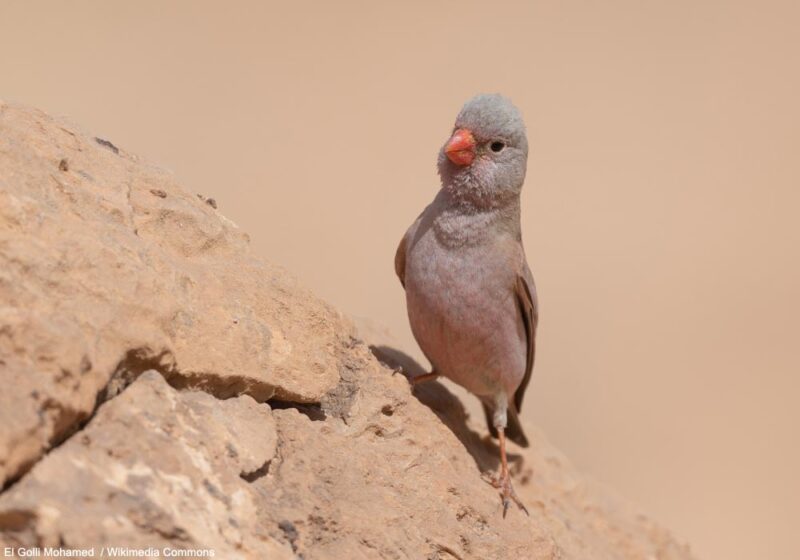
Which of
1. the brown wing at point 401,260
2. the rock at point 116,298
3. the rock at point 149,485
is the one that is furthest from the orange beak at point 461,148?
the rock at point 149,485

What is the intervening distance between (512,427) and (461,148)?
1.89m

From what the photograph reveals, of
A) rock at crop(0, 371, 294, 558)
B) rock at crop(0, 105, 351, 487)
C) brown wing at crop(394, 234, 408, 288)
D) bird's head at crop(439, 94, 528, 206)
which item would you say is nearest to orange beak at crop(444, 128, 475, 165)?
bird's head at crop(439, 94, 528, 206)

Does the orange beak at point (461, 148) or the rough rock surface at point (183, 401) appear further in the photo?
the orange beak at point (461, 148)

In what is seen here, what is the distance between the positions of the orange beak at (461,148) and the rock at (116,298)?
1.03m

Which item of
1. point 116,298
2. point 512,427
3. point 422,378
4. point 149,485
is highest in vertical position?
point 116,298

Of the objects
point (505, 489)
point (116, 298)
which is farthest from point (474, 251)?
point (116, 298)

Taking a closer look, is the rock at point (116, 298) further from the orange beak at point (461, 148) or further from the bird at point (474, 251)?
the orange beak at point (461, 148)

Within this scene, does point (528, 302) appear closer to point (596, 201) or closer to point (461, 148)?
point (461, 148)

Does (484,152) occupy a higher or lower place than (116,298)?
higher

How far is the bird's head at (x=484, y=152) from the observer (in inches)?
188

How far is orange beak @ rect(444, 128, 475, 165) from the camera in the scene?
473 cm

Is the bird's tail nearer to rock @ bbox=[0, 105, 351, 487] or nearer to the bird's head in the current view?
the bird's head

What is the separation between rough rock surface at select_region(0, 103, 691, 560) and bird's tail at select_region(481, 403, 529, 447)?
1.00 metres

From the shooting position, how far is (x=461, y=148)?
4.74 metres
